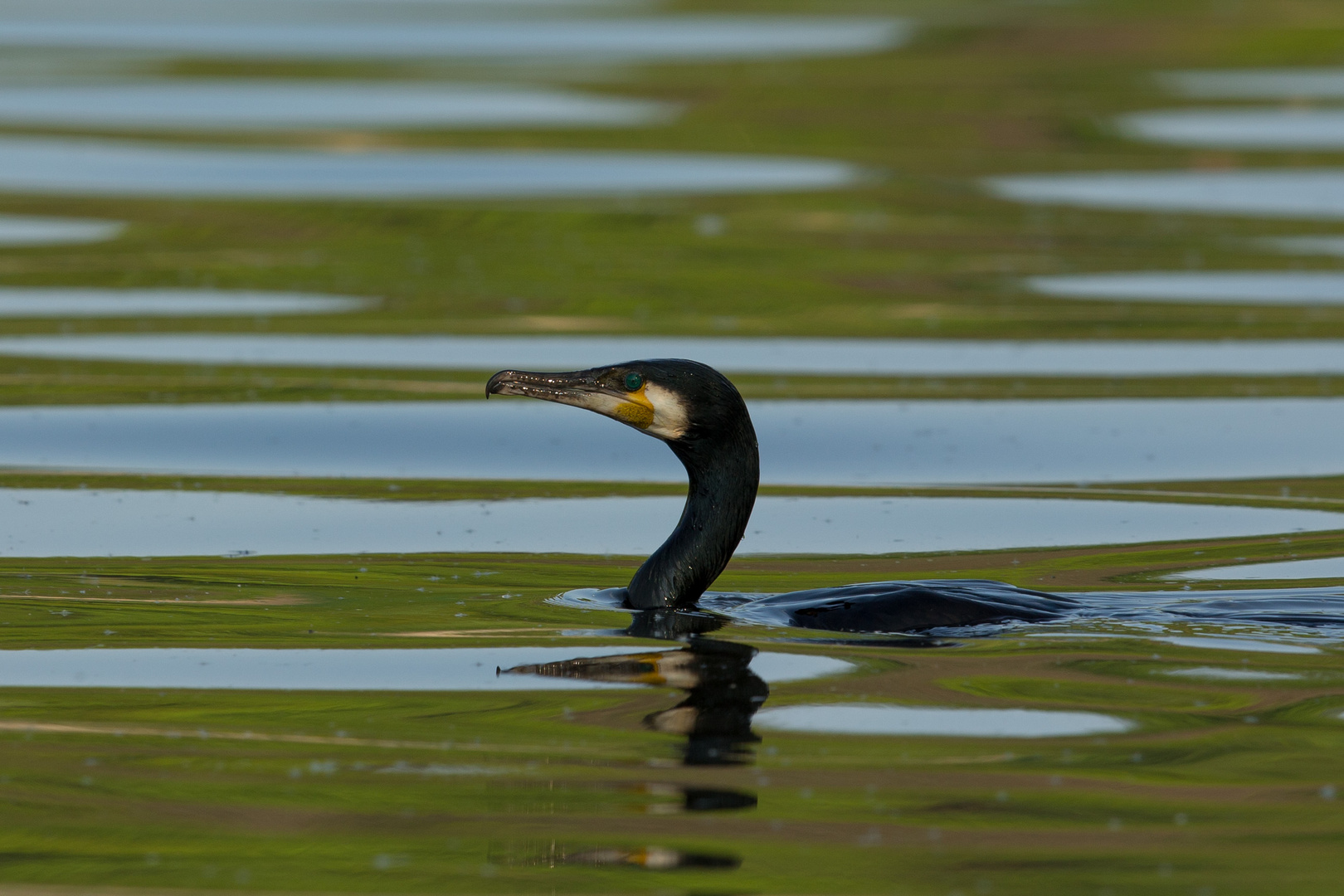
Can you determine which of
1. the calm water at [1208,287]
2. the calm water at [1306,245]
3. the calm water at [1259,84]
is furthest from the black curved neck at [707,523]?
the calm water at [1259,84]

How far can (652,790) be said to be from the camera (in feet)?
16.6

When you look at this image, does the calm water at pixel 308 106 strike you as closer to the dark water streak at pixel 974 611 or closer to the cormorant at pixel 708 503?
the cormorant at pixel 708 503

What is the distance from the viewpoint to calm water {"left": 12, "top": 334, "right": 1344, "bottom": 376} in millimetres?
12477

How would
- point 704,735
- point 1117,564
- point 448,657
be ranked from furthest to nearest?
point 1117,564
point 448,657
point 704,735

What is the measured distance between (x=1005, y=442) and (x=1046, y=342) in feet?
8.74

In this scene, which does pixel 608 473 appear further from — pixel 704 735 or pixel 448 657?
pixel 704 735

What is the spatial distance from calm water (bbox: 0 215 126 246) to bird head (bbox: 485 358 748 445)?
1034 centimetres

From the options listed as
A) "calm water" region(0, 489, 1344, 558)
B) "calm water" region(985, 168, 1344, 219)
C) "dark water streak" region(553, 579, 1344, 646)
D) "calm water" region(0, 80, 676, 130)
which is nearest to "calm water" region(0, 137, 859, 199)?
"calm water" region(0, 80, 676, 130)

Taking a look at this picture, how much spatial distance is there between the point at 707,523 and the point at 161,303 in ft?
26.7

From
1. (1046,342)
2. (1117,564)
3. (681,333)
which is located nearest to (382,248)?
(681,333)

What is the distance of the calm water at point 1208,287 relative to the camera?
14.5 metres

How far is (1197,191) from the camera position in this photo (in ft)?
60.8

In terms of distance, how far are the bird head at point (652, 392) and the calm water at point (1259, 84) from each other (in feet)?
60.0

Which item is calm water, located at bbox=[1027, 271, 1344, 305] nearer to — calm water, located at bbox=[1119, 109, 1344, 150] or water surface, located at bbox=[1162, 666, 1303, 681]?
calm water, located at bbox=[1119, 109, 1344, 150]
